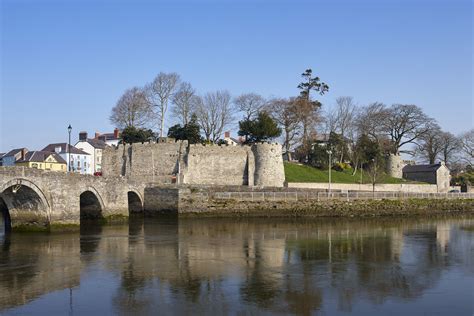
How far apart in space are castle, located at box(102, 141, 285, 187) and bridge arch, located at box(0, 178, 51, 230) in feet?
58.4

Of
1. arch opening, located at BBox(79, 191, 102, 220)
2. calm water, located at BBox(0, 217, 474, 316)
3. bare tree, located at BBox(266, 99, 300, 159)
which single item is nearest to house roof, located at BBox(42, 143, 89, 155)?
bare tree, located at BBox(266, 99, 300, 159)

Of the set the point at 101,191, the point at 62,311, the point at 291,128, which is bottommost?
the point at 62,311

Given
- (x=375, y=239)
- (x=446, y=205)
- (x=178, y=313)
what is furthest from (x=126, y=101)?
(x=178, y=313)

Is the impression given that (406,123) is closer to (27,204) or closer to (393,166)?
(393,166)

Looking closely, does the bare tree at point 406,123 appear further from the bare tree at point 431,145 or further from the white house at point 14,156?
the white house at point 14,156

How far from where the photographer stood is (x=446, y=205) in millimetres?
45156

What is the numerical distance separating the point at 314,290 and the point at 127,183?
21.9m

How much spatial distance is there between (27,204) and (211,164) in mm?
19837

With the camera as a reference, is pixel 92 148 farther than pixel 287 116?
Yes

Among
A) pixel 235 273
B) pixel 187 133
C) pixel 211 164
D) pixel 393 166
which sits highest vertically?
pixel 187 133

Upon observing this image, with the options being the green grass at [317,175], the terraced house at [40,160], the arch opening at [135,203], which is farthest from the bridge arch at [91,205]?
the terraced house at [40,160]

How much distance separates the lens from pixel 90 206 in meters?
31.2

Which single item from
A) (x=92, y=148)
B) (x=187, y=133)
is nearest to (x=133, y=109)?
(x=187, y=133)

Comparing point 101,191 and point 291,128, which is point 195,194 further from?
point 291,128
